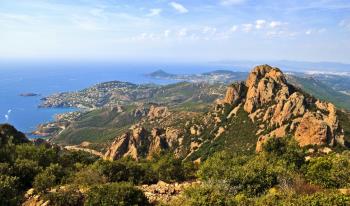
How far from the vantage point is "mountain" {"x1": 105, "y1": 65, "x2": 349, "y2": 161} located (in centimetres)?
8381

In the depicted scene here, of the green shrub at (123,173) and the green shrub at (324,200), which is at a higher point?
the green shrub at (324,200)

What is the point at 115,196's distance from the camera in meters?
25.8

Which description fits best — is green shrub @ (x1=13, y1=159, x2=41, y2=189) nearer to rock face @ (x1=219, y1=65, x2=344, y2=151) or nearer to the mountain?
the mountain

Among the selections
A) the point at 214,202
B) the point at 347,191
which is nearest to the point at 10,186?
the point at 214,202

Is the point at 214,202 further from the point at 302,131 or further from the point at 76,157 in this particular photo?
the point at 302,131

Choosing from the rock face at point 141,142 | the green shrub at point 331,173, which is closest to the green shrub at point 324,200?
the green shrub at point 331,173

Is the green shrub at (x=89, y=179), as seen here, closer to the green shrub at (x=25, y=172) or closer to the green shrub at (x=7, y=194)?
the green shrub at (x=25, y=172)

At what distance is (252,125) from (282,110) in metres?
10.2

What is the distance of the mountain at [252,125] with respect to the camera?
8381 cm

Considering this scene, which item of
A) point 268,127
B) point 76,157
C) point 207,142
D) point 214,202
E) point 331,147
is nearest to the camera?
point 214,202

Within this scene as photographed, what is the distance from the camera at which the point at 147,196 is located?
30062 millimetres

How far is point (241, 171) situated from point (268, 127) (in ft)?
227

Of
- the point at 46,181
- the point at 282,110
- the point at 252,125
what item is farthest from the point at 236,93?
the point at 46,181

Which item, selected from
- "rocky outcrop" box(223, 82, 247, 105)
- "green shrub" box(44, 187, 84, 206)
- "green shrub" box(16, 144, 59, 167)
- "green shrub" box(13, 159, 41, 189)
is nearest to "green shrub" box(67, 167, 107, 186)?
"green shrub" box(44, 187, 84, 206)
